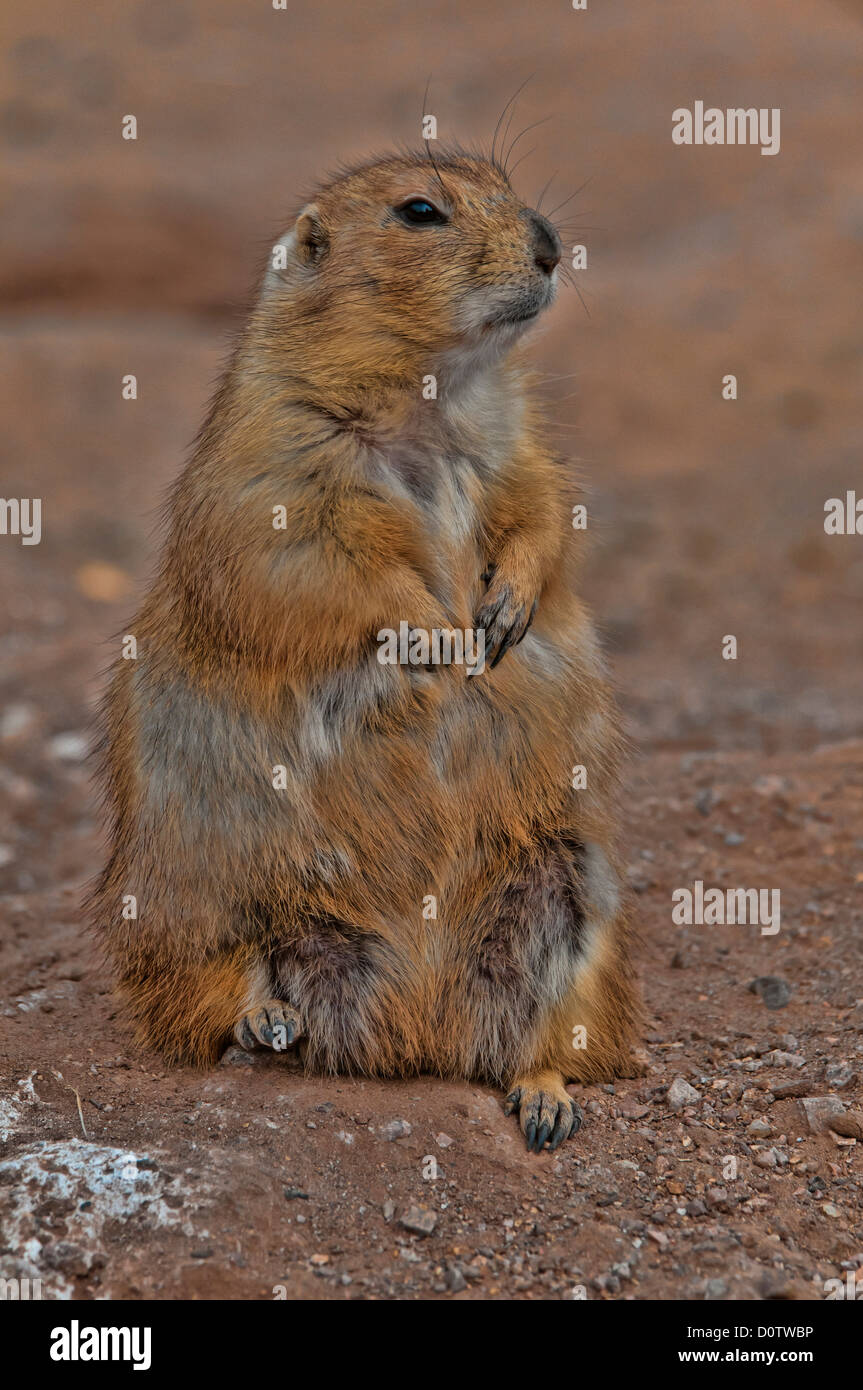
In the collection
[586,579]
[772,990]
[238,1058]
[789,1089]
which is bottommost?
[789,1089]

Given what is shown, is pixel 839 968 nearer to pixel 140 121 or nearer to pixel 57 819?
pixel 57 819

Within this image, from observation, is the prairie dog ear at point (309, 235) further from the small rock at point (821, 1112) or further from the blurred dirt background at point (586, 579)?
the small rock at point (821, 1112)

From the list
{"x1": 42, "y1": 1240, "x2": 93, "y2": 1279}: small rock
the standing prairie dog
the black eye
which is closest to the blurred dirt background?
{"x1": 42, "y1": 1240, "x2": 93, "y2": 1279}: small rock

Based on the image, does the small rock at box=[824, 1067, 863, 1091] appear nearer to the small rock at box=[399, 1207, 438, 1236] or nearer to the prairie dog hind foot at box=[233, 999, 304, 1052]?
the small rock at box=[399, 1207, 438, 1236]

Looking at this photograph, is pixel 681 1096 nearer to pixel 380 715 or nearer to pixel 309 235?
pixel 380 715

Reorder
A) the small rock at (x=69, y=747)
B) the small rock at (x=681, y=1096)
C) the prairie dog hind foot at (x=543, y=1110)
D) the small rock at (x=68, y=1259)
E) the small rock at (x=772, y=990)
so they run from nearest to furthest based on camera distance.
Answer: the small rock at (x=68, y=1259), the prairie dog hind foot at (x=543, y=1110), the small rock at (x=681, y=1096), the small rock at (x=772, y=990), the small rock at (x=69, y=747)

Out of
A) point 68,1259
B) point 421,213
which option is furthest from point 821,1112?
point 421,213

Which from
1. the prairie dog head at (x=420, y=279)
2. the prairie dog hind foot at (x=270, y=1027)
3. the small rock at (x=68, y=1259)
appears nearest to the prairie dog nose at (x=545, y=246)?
the prairie dog head at (x=420, y=279)
